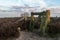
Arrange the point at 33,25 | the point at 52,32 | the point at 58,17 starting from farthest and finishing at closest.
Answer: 1. the point at 58,17
2. the point at 33,25
3. the point at 52,32

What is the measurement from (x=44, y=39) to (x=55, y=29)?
1621 millimetres

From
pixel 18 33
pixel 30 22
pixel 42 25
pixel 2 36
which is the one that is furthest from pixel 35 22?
pixel 2 36

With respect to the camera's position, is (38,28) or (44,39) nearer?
(44,39)

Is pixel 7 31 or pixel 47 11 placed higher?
pixel 47 11

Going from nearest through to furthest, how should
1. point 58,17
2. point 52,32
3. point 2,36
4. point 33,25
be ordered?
point 2,36
point 52,32
point 33,25
point 58,17

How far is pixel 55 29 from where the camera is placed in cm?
1864

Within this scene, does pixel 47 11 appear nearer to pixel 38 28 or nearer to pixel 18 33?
pixel 38 28

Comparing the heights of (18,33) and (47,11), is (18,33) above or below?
below

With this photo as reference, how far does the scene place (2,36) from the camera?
16.8 metres

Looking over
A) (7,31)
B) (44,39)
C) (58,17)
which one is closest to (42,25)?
(44,39)

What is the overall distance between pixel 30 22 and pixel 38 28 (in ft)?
4.45

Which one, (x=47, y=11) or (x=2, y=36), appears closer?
(x=2, y=36)

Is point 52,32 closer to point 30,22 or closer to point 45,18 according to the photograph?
point 45,18

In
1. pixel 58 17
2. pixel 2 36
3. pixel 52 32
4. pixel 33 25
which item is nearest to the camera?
pixel 2 36
